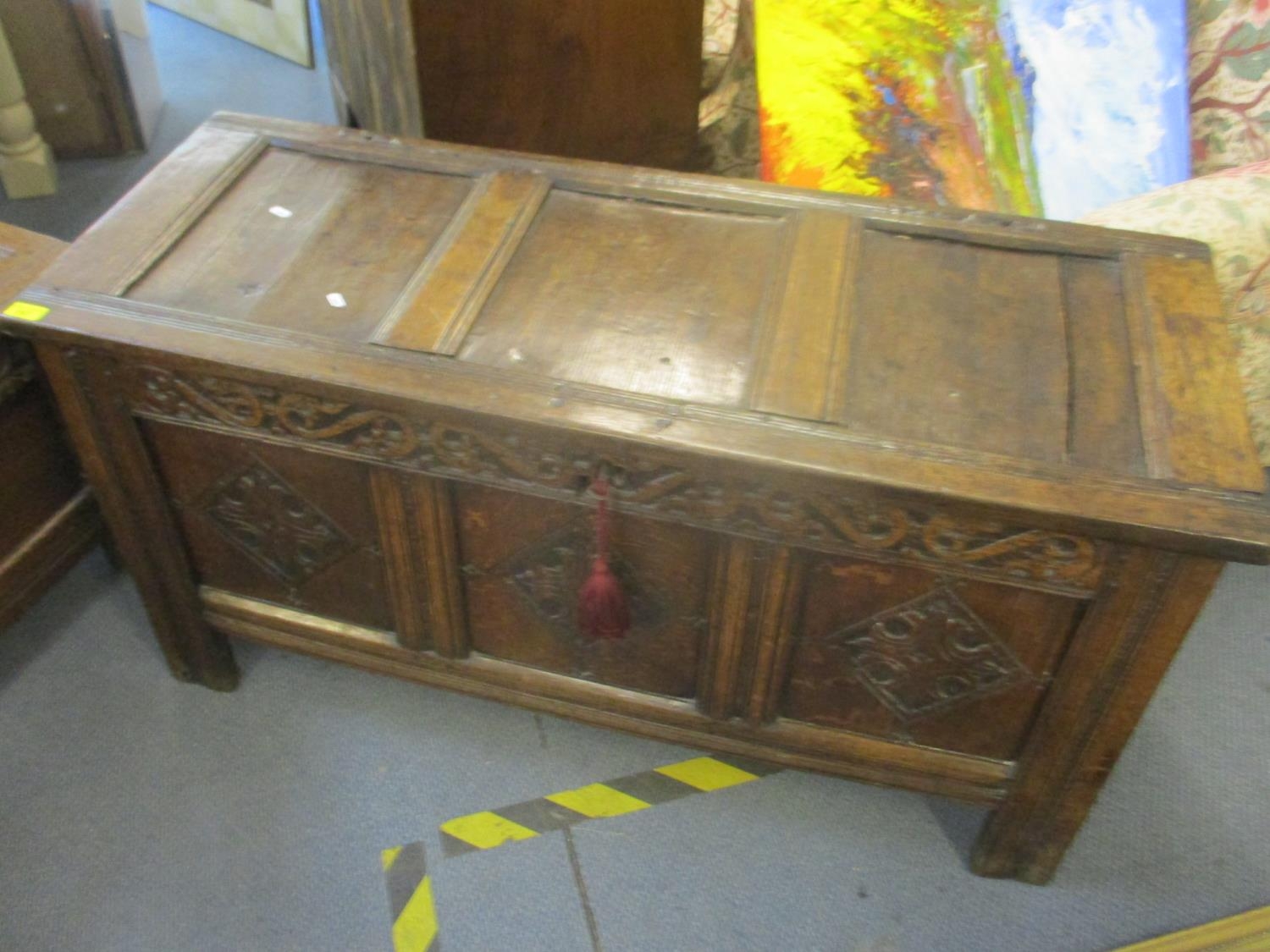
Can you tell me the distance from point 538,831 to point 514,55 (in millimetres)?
1346

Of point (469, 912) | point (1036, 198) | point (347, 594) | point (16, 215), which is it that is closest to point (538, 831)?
point (469, 912)

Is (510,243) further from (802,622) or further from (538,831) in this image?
(538,831)

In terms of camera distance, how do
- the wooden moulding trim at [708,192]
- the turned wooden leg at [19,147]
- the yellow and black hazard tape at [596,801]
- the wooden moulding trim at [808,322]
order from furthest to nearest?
1. the turned wooden leg at [19,147]
2. the yellow and black hazard tape at [596,801]
3. the wooden moulding trim at [708,192]
4. the wooden moulding trim at [808,322]

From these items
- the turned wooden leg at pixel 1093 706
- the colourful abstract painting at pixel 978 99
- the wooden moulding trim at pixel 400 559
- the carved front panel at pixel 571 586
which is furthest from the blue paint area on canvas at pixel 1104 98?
the wooden moulding trim at pixel 400 559

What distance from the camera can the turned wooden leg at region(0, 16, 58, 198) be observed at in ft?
8.30

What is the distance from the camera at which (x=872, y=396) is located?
3.96 feet

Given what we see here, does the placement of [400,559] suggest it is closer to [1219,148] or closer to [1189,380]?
[1189,380]

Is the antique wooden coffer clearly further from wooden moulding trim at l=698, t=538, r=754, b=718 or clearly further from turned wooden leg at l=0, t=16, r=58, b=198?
turned wooden leg at l=0, t=16, r=58, b=198

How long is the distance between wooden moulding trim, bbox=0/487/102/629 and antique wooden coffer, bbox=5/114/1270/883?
0.85ft

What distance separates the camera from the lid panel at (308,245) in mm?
1312

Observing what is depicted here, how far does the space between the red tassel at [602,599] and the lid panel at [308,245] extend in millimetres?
379

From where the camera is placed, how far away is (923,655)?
131 cm

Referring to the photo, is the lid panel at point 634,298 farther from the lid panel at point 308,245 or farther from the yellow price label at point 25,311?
the yellow price label at point 25,311

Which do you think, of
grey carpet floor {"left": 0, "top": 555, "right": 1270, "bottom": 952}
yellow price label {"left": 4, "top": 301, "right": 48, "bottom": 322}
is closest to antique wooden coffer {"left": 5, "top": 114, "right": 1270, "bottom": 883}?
yellow price label {"left": 4, "top": 301, "right": 48, "bottom": 322}
